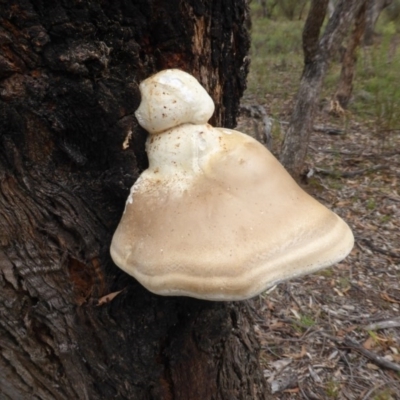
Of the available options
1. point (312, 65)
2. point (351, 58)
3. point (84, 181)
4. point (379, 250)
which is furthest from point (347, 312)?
point (351, 58)

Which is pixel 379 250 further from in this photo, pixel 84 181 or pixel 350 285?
pixel 84 181

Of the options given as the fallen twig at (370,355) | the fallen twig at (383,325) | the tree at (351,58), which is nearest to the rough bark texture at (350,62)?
the tree at (351,58)

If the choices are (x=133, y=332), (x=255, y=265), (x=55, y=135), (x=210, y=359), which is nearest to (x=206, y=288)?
(x=255, y=265)

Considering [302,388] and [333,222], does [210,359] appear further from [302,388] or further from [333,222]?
[302,388]

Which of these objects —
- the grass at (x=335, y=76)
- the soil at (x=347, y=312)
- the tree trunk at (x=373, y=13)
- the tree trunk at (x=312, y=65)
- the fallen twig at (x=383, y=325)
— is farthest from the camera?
the tree trunk at (x=373, y=13)

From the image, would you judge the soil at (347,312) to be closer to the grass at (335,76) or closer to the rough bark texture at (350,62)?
the grass at (335,76)

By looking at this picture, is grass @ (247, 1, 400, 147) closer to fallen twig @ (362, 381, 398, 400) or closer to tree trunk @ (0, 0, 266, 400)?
fallen twig @ (362, 381, 398, 400)

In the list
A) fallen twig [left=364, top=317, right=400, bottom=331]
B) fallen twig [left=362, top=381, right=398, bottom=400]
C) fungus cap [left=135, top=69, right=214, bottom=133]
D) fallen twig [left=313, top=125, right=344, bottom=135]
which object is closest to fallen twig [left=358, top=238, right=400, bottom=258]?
fallen twig [left=364, top=317, right=400, bottom=331]
